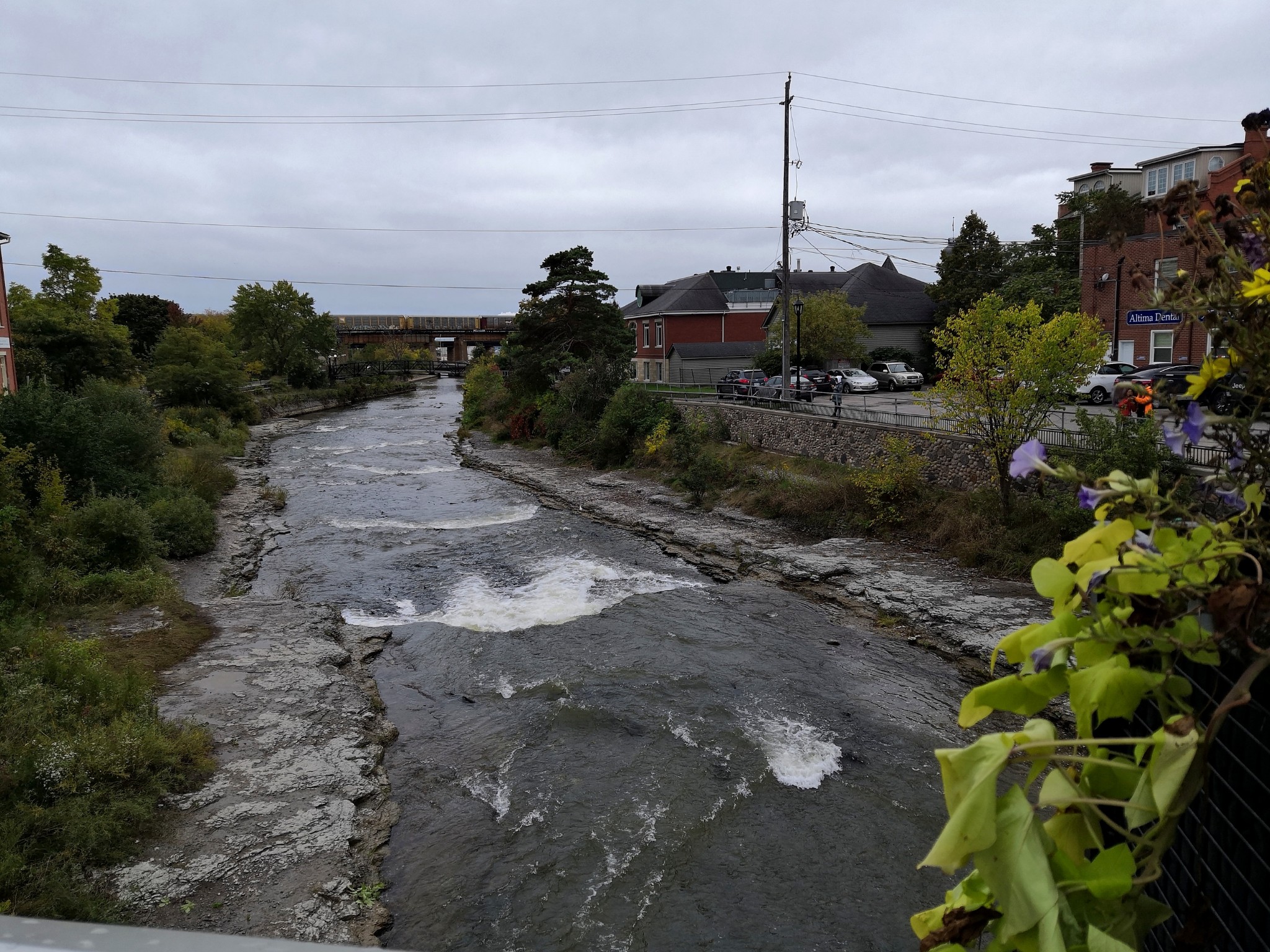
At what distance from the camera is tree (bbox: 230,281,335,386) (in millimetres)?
74938

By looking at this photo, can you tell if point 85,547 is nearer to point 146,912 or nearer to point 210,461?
point 146,912

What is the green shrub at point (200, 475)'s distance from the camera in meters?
26.1

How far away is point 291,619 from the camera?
1581 cm

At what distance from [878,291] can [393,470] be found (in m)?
39.1

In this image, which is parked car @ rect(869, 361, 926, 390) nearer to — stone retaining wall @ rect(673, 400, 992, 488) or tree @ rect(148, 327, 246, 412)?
stone retaining wall @ rect(673, 400, 992, 488)

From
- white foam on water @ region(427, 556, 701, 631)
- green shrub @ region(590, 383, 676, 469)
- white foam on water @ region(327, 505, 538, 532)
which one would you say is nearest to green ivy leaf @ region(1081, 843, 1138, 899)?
white foam on water @ region(427, 556, 701, 631)

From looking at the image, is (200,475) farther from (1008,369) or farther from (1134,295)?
(1134,295)

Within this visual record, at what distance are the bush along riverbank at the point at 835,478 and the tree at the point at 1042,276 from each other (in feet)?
72.7

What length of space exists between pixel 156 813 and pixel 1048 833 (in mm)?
9602

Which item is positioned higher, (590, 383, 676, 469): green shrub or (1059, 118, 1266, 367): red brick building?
(1059, 118, 1266, 367): red brick building

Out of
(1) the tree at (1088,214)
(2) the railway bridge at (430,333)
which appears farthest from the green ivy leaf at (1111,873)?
(2) the railway bridge at (430,333)

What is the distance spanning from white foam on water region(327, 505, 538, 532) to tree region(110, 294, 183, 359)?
4849 cm

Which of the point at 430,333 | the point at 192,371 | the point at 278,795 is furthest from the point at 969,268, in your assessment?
the point at 430,333

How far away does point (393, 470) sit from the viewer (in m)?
36.1
